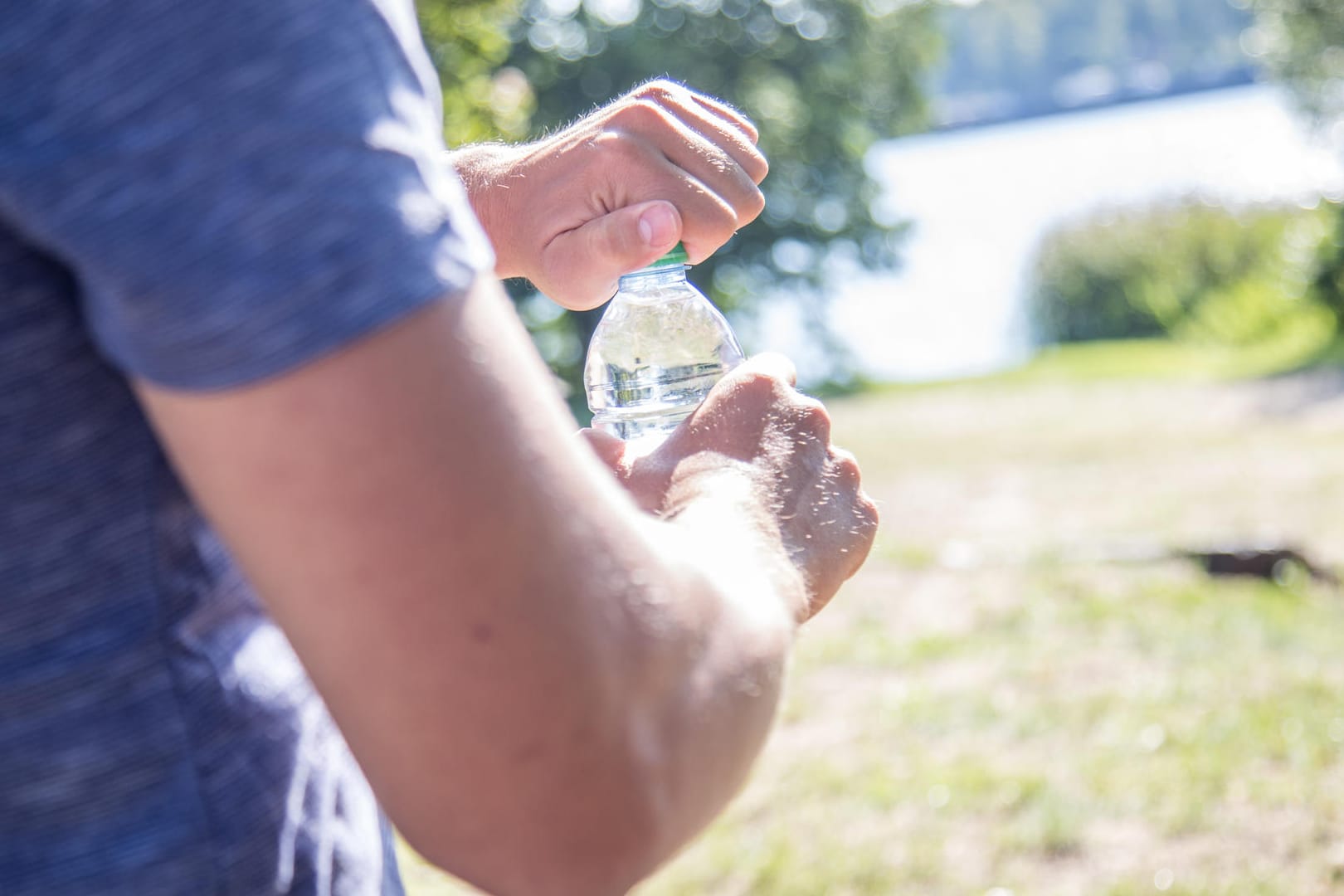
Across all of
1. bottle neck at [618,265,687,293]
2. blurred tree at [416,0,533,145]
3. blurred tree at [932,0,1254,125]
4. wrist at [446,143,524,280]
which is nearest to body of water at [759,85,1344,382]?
blurred tree at [416,0,533,145]

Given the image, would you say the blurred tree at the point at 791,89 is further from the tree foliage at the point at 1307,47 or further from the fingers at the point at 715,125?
the fingers at the point at 715,125

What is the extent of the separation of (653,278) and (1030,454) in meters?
10.5

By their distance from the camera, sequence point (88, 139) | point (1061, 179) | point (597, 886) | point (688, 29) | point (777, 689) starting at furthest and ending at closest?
1. point (1061, 179)
2. point (688, 29)
3. point (777, 689)
4. point (597, 886)
5. point (88, 139)

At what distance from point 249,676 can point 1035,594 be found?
237 inches

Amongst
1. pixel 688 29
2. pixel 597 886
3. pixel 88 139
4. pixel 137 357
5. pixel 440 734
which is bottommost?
pixel 688 29

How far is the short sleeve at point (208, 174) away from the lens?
80 cm

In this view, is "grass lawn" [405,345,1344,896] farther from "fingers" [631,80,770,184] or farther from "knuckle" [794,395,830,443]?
"knuckle" [794,395,830,443]

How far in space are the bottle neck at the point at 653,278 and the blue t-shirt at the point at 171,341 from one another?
2.47ft

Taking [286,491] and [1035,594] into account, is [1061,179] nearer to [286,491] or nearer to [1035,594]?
[1035,594]

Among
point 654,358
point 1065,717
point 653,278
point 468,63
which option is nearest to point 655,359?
point 654,358

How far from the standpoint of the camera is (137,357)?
0.83m

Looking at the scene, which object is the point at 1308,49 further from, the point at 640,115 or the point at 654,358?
the point at 640,115

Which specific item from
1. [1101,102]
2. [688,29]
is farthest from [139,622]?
[1101,102]

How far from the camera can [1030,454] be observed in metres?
11.9
